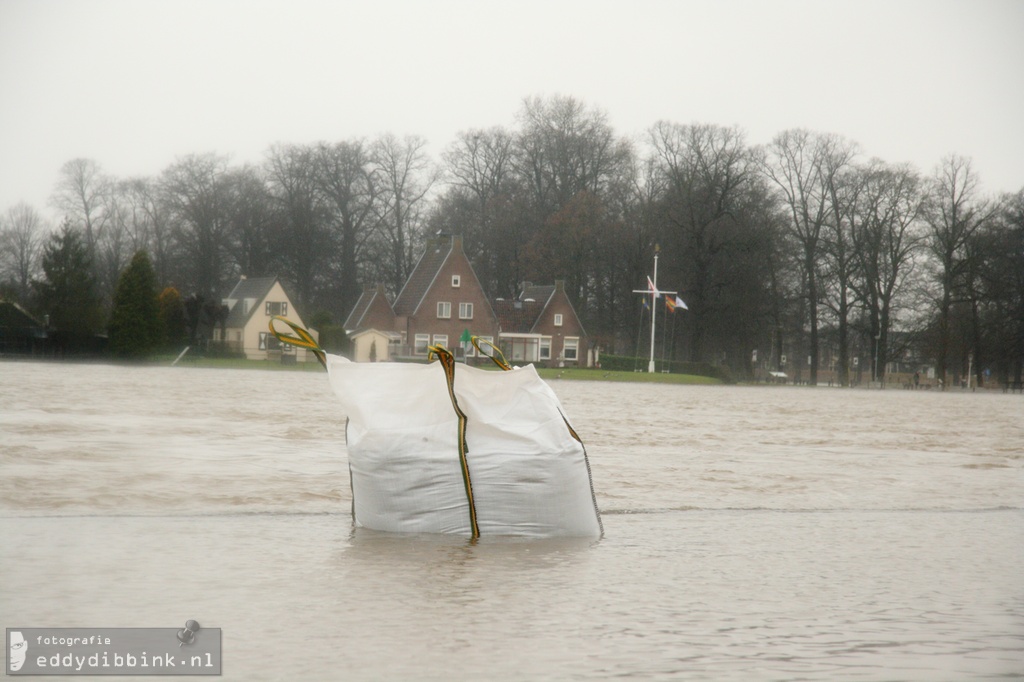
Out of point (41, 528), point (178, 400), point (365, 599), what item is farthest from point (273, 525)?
point (178, 400)

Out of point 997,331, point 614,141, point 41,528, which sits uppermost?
point 614,141

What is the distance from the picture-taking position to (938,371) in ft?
261

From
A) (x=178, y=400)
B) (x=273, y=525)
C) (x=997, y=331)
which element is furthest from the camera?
(x=997, y=331)

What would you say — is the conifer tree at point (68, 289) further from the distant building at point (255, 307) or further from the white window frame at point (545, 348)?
the white window frame at point (545, 348)

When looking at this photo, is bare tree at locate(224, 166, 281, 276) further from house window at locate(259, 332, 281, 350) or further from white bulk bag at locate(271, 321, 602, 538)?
white bulk bag at locate(271, 321, 602, 538)

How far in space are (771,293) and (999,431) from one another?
2011 inches

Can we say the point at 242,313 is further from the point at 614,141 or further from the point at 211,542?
the point at 211,542

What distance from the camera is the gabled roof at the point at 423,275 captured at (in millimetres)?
78875

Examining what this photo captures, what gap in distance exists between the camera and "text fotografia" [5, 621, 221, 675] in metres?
4.18

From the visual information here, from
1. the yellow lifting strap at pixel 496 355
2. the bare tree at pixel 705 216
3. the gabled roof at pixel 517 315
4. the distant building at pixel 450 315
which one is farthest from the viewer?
the gabled roof at pixel 517 315

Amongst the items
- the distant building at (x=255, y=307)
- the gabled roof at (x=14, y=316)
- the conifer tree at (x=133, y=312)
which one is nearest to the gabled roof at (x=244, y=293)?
the distant building at (x=255, y=307)

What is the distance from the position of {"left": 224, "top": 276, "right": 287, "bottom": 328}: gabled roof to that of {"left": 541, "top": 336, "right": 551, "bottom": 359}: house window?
63.0 feet

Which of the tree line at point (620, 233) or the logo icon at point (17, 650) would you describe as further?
the tree line at point (620, 233)

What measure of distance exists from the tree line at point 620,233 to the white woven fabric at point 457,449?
199 feet
